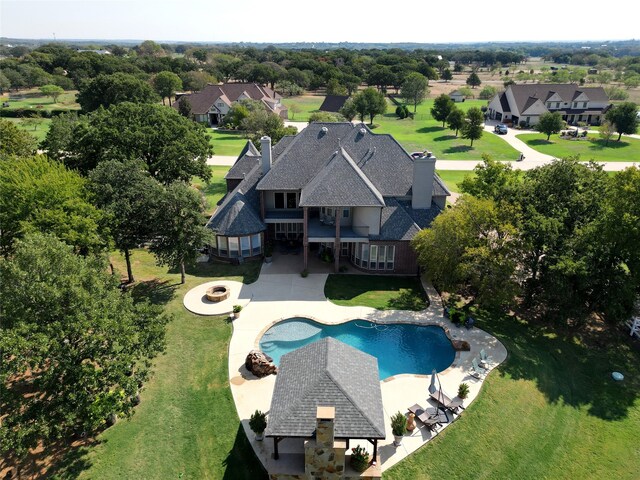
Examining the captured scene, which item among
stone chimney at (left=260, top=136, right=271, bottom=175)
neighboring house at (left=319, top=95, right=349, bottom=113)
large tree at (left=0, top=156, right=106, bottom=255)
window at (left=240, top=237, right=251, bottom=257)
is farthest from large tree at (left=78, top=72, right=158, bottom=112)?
large tree at (left=0, top=156, right=106, bottom=255)

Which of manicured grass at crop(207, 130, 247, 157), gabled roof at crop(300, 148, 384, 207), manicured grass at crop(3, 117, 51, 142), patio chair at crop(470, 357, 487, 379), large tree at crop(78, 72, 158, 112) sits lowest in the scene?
patio chair at crop(470, 357, 487, 379)

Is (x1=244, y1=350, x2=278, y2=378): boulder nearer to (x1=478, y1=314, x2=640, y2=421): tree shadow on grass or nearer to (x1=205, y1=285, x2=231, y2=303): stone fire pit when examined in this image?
(x1=205, y1=285, x2=231, y2=303): stone fire pit

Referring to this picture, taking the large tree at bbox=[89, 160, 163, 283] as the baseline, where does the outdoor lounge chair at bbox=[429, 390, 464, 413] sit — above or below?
below

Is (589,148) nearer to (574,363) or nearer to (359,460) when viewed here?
(574,363)

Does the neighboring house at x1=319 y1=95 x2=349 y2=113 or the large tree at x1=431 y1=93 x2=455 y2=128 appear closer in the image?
the large tree at x1=431 y1=93 x2=455 y2=128

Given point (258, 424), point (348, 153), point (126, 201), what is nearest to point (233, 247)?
point (126, 201)

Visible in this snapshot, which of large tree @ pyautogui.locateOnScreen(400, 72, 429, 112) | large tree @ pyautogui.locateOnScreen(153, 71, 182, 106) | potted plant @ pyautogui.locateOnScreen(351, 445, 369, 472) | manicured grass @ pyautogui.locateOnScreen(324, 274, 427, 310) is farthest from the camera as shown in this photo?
large tree @ pyautogui.locateOnScreen(400, 72, 429, 112)
